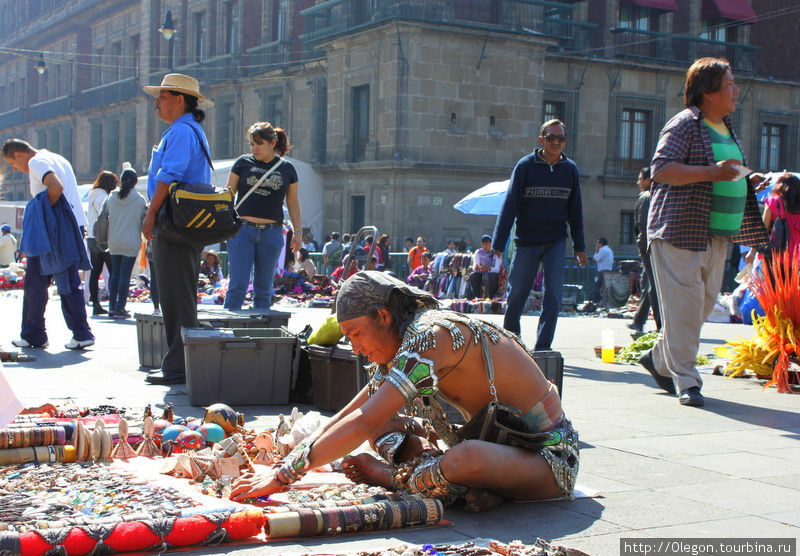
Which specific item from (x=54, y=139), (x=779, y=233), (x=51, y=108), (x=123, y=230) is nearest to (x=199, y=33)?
(x=51, y=108)

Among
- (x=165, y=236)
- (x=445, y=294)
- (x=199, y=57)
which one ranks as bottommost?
(x=445, y=294)

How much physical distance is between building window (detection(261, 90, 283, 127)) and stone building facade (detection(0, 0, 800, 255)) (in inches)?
2.3

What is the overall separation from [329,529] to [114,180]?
11172 millimetres

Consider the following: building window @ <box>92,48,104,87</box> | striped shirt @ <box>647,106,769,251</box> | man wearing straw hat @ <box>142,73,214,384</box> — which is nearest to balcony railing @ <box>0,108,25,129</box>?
building window @ <box>92,48,104,87</box>

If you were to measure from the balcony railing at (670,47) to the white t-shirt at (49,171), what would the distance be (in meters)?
25.2

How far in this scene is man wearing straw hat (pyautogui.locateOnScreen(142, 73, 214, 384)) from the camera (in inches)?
277

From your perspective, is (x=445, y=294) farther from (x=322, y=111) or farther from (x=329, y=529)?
(x=329, y=529)

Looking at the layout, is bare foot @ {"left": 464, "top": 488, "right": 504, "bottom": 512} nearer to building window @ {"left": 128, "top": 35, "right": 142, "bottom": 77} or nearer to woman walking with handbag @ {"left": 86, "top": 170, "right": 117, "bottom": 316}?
woman walking with handbag @ {"left": 86, "top": 170, "right": 117, "bottom": 316}

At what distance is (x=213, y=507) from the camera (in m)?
3.73

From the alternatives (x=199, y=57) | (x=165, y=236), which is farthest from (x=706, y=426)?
(x=199, y=57)

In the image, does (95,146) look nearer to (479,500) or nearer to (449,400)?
(449,400)

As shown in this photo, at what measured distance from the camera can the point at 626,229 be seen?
1296 inches

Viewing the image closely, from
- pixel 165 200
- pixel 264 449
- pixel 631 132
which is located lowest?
pixel 264 449

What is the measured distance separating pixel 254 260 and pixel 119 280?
→ 4752mm
